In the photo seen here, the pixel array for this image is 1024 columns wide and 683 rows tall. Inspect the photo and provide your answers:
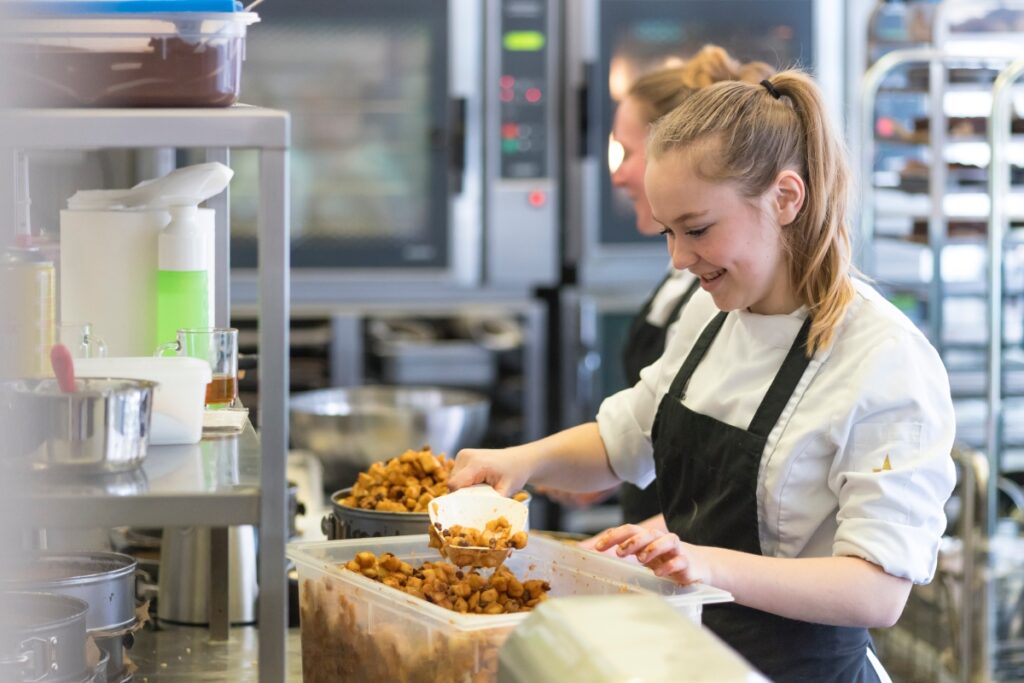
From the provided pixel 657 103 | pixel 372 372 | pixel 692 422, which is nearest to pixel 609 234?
pixel 372 372

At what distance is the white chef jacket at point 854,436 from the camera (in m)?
1.50

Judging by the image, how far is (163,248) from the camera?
141cm

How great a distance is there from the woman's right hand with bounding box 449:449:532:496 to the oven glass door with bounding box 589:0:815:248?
221 cm

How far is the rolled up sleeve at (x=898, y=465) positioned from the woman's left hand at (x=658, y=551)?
0.22m

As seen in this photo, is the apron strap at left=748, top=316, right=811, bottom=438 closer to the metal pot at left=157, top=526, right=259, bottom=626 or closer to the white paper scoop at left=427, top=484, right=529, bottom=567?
the white paper scoop at left=427, top=484, right=529, bottom=567

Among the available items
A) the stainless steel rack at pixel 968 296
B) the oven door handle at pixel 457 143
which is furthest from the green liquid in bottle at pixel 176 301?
the oven door handle at pixel 457 143

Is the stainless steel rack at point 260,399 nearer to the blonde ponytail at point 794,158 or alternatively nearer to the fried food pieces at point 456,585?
the fried food pieces at point 456,585

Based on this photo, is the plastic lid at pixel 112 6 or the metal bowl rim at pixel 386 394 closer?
the plastic lid at pixel 112 6

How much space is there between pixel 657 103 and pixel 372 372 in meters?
1.48

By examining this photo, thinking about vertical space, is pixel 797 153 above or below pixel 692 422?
above

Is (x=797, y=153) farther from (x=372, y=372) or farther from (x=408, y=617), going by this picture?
(x=372, y=372)

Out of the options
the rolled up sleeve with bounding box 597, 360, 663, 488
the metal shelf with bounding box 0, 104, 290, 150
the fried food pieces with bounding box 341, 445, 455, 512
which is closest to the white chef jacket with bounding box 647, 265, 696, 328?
the rolled up sleeve with bounding box 597, 360, 663, 488

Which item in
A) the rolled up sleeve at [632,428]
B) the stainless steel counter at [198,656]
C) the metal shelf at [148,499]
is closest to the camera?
the metal shelf at [148,499]

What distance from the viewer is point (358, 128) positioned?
146 inches
